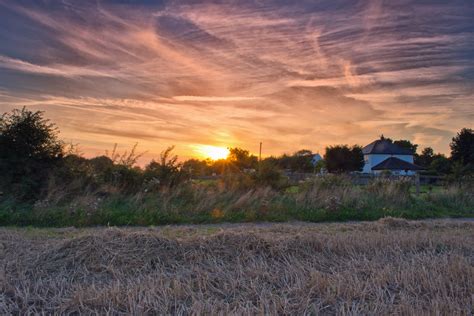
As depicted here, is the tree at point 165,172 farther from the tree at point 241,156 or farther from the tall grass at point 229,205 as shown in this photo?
the tree at point 241,156

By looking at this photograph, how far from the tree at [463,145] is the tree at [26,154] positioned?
5026 centimetres

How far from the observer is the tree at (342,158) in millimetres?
57781

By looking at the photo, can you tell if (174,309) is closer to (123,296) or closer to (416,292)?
(123,296)

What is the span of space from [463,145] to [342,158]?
1577cm

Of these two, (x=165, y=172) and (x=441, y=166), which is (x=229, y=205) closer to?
(x=165, y=172)

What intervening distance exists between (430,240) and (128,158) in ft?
37.3

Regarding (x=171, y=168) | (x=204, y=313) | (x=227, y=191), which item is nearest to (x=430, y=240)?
(x=204, y=313)

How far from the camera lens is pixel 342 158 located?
5762 centimetres

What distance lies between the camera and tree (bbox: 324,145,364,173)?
57.8m

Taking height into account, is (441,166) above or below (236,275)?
above

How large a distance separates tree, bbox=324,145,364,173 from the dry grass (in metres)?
52.7

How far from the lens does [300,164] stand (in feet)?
171

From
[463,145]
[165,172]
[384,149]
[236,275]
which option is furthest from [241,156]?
[384,149]

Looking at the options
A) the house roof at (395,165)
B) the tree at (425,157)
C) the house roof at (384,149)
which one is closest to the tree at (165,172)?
the house roof at (395,165)
